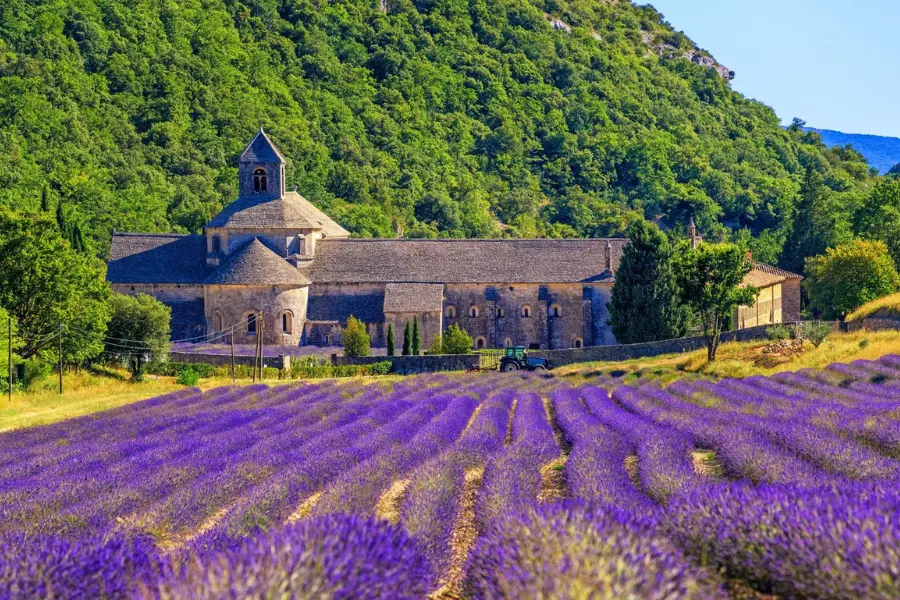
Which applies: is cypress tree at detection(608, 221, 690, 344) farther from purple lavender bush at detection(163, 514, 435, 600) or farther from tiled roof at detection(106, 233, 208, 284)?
purple lavender bush at detection(163, 514, 435, 600)

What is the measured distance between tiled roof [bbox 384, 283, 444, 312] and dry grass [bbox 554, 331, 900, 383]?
10854 mm

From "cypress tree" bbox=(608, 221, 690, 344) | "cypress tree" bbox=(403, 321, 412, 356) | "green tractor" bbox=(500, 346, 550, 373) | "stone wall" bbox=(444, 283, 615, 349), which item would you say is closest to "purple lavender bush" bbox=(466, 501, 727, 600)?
"green tractor" bbox=(500, 346, 550, 373)

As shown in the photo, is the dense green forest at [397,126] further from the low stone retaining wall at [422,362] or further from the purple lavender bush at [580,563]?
the purple lavender bush at [580,563]

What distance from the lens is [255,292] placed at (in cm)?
5278

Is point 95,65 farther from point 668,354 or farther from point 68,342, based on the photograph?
point 668,354

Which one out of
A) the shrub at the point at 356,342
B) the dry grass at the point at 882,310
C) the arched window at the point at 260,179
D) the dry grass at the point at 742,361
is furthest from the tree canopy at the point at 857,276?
the arched window at the point at 260,179

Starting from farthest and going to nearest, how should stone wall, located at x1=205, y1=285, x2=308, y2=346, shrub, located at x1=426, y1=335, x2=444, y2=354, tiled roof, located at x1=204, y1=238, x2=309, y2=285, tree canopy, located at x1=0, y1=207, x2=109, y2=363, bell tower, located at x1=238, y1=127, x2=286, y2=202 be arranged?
1. bell tower, located at x1=238, y1=127, x2=286, y2=202
2. stone wall, located at x1=205, y1=285, x2=308, y2=346
3. tiled roof, located at x1=204, y1=238, x2=309, y2=285
4. shrub, located at x1=426, y1=335, x2=444, y2=354
5. tree canopy, located at x1=0, y1=207, x2=109, y2=363

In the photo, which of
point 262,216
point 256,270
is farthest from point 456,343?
point 262,216

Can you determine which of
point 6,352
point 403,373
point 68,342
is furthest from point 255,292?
point 6,352

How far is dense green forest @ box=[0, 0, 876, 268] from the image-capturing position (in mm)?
92250

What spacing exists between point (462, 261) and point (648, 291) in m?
14.5

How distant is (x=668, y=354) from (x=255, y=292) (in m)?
24.7

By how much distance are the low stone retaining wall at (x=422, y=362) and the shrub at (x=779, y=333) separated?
15229 millimetres

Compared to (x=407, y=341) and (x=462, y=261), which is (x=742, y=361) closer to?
(x=407, y=341)
